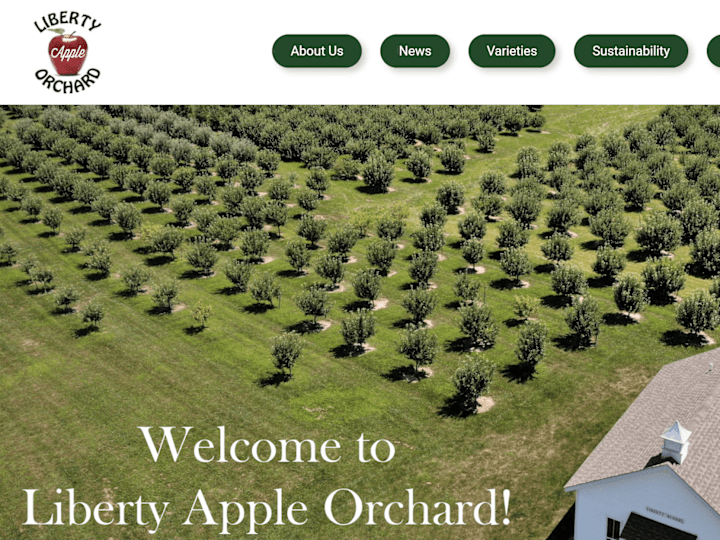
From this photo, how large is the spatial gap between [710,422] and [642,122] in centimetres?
13256

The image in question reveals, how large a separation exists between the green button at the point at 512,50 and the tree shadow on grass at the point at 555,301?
5408 cm

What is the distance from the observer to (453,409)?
56.6m

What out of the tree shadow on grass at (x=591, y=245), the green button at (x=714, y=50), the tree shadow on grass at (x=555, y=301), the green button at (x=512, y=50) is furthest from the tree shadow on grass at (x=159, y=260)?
the green button at (x=714, y=50)

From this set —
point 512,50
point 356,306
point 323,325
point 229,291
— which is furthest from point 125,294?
point 512,50

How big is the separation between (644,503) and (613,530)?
3.09 metres

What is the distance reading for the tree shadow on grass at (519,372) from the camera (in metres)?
60.6

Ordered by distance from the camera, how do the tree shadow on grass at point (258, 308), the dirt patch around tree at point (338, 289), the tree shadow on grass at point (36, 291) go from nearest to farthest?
1. the tree shadow on grass at point (258, 308)
2. the dirt patch around tree at point (338, 289)
3. the tree shadow on grass at point (36, 291)

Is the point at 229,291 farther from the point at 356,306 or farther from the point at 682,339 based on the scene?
the point at 682,339

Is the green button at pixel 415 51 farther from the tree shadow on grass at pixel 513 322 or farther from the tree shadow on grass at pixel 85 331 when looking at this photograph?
the tree shadow on grass at pixel 85 331

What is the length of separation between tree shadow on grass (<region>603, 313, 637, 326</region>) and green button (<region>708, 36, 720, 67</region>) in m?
48.6

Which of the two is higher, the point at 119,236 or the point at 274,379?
the point at 119,236

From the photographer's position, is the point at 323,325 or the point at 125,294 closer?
the point at 323,325

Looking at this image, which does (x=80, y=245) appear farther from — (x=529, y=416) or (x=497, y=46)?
(x=497, y=46)

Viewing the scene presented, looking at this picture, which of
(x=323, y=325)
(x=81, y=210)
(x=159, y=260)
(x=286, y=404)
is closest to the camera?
(x=286, y=404)
